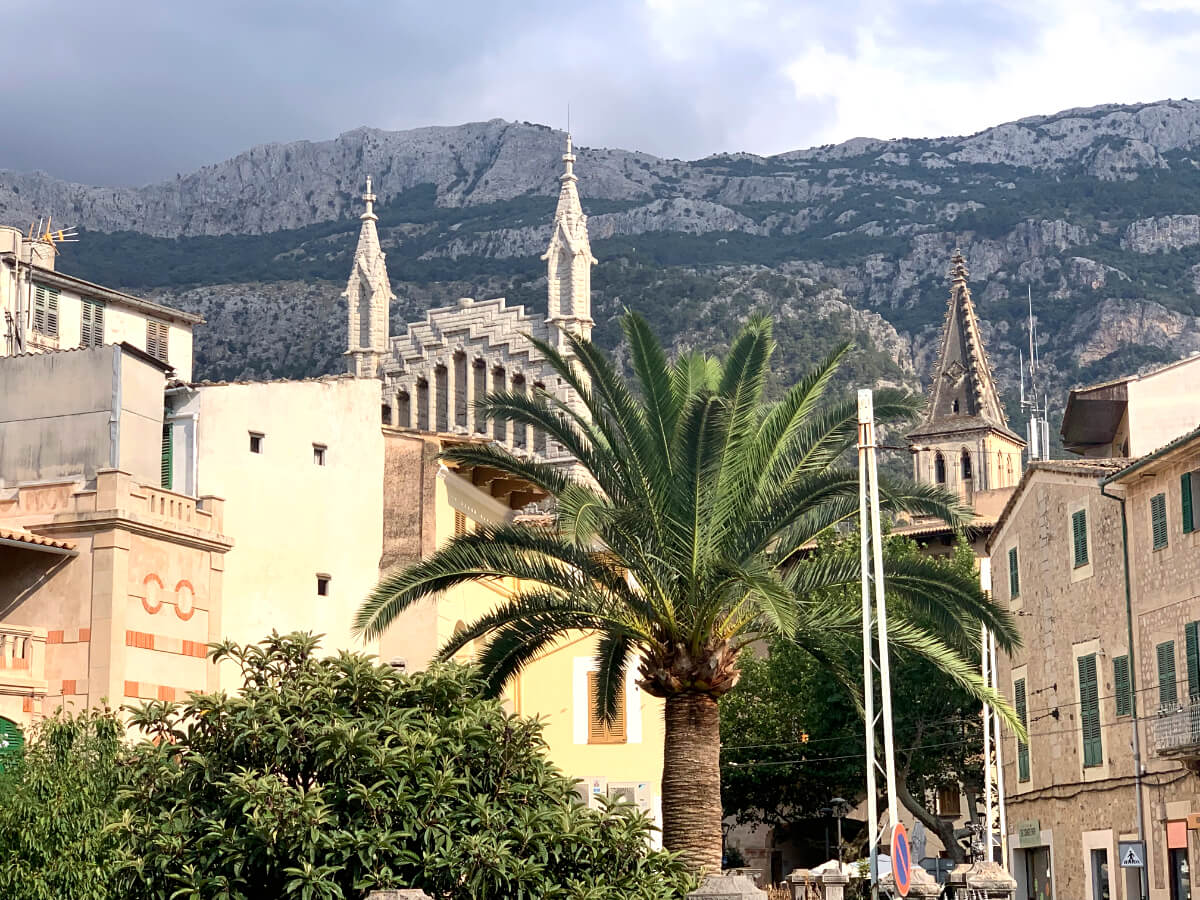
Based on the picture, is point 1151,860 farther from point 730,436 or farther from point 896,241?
point 896,241

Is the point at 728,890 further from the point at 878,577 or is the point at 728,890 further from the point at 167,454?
the point at 167,454

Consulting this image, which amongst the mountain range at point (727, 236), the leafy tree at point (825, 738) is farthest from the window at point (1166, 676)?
the mountain range at point (727, 236)

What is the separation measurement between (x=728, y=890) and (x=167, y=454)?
1649 cm

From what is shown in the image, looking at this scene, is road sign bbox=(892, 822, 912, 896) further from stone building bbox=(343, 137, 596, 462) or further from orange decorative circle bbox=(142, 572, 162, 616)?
stone building bbox=(343, 137, 596, 462)

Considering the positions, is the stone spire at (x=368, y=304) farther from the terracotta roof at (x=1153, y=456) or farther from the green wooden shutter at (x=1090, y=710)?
the terracotta roof at (x=1153, y=456)

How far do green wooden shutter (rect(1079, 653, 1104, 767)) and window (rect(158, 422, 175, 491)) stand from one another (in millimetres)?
Answer: 16835

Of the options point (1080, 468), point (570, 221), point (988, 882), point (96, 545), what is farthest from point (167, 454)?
point (570, 221)

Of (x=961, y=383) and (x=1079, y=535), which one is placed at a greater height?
(x=961, y=383)

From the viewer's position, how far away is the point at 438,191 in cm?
16725

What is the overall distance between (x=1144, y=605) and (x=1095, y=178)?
5604 inches

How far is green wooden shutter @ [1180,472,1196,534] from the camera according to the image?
27.7m

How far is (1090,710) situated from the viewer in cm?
3194

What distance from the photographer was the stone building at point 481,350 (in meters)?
66.4

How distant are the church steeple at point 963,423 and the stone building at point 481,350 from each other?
48593 mm
